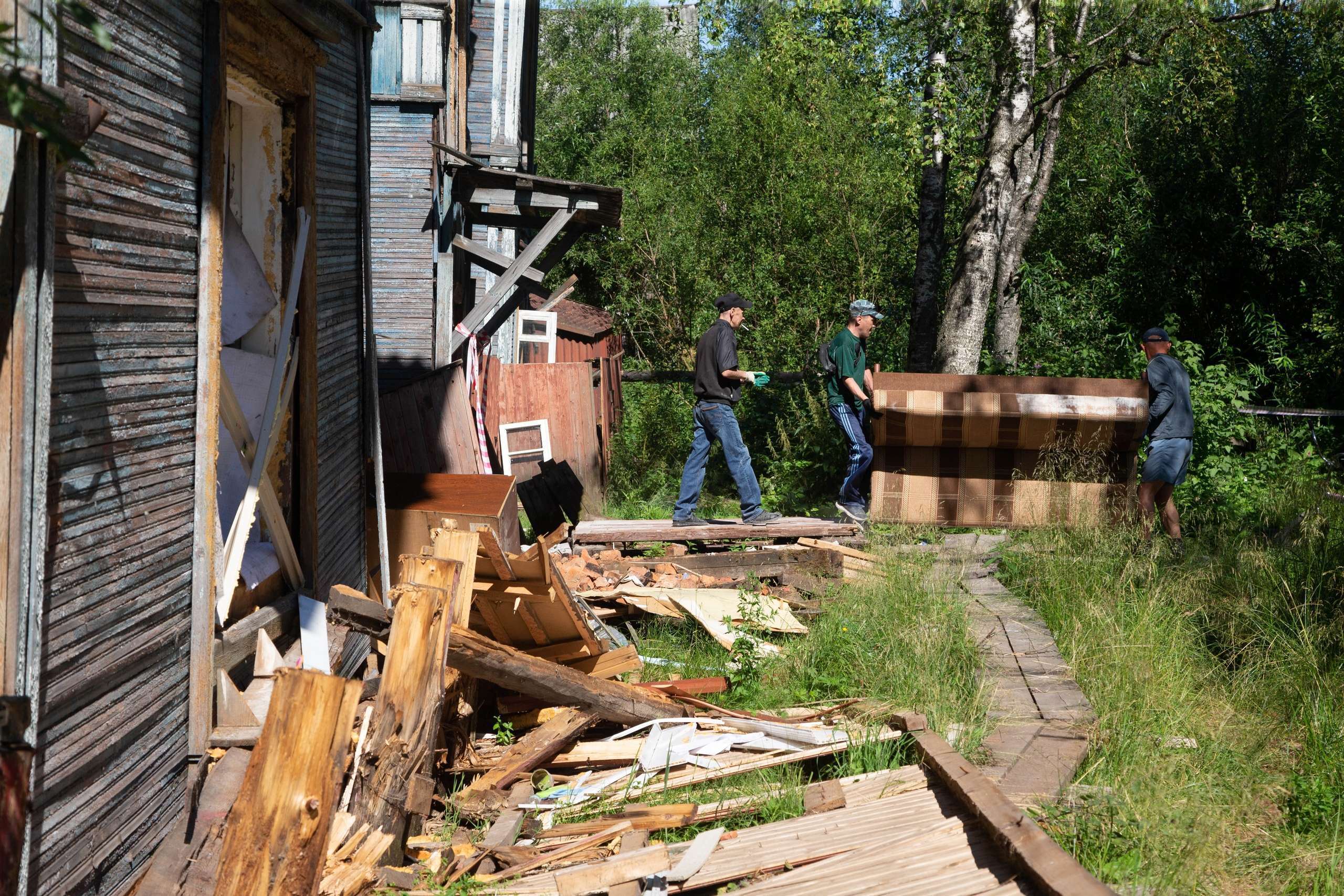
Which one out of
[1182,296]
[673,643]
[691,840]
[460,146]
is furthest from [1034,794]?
[1182,296]

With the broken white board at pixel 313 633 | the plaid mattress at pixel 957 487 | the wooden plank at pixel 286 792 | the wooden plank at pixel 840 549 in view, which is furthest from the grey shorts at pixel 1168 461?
the wooden plank at pixel 286 792

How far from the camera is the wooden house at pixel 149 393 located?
10.8 feet

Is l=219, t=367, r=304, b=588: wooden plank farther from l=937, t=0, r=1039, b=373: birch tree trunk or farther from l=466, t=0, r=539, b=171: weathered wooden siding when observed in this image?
l=466, t=0, r=539, b=171: weathered wooden siding

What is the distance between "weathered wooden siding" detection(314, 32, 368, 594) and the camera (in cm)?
633

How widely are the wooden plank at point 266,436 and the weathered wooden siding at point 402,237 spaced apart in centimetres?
546

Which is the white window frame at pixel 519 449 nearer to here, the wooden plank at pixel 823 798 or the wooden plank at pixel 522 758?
the wooden plank at pixel 522 758

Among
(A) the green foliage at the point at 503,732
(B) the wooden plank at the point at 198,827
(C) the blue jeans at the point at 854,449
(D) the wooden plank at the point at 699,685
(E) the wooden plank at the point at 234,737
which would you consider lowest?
(A) the green foliage at the point at 503,732

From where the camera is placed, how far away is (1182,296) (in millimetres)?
16359

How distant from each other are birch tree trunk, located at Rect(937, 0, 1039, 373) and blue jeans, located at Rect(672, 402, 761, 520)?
3.42 m

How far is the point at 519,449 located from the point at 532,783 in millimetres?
8283

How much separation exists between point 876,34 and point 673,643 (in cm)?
1009

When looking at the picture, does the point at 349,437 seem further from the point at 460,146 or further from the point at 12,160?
the point at 460,146

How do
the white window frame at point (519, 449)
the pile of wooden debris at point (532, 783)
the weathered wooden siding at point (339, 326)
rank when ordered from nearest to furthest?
the pile of wooden debris at point (532, 783) → the weathered wooden siding at point (339, 326) → the white window frame at point (519, 449)

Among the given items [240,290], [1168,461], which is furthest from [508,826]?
[1168,461]
